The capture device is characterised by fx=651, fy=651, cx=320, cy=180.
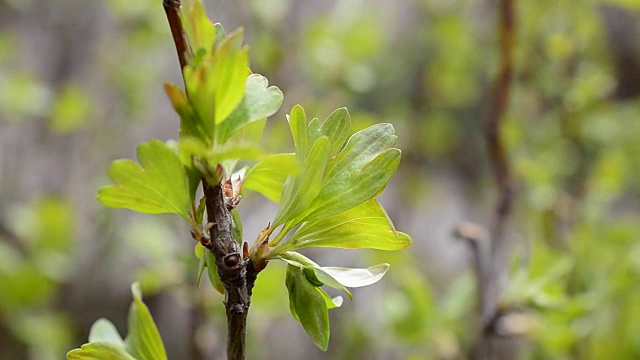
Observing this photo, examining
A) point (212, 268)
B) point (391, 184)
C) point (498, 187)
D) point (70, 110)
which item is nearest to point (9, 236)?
point (70, 110)

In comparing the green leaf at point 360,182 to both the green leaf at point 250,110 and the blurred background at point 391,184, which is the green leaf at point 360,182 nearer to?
the green leaf at point 250,110

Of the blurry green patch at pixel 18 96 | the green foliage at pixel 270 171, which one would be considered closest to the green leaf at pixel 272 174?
the green foliage at pixel 270 171

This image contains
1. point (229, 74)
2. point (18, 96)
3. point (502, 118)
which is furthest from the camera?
point (18, 96)

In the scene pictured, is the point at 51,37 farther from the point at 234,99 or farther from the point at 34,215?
the point at 234,99

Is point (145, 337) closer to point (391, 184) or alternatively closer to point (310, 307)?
point (310, 307)

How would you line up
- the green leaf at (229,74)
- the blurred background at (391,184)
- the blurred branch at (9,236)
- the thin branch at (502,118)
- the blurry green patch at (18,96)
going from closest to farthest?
the green leaf at (229,74) → the thin branch at (502,118) → the blurred background at (391,184) → the blurry green patch at (18,96) → the blurred branch at (9,236)

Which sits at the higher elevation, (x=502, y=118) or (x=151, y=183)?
(x=502, y=118)

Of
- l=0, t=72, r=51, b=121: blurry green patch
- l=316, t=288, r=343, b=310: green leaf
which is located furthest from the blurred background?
l=316, t=288, r=343, b=310: green leaf
